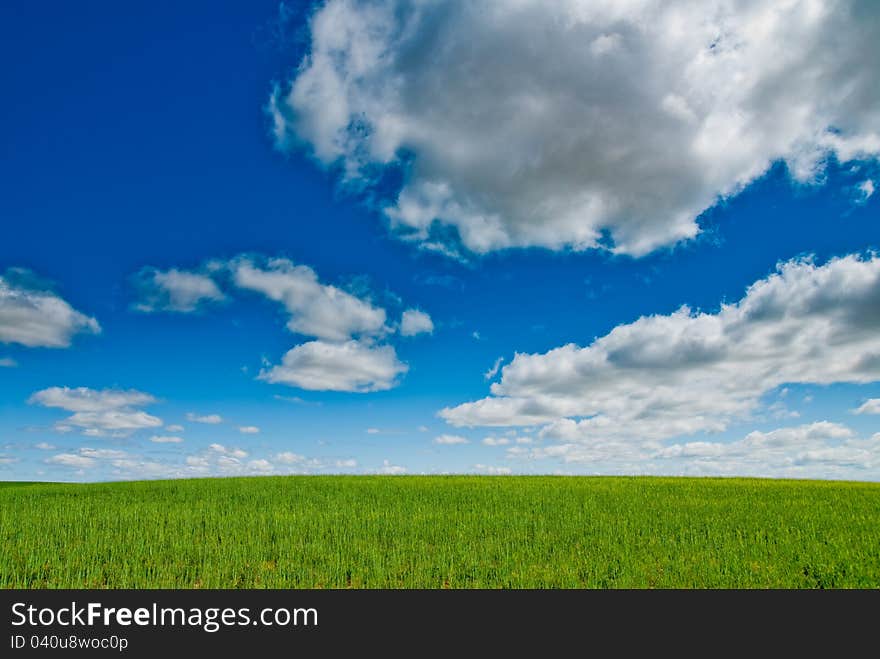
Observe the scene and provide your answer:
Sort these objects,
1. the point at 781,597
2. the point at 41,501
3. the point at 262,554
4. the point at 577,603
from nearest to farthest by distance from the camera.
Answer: the point at 577,603 < the point at 781,597 < the point at 262,554 < the point at 41,501

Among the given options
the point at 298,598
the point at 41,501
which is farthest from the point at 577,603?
the point at 41,501

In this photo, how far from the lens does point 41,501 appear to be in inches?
1043

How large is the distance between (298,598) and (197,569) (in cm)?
452

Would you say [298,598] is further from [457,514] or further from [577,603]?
[457,514]

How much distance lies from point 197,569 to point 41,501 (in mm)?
17881

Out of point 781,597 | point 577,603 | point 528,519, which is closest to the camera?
point 577,603

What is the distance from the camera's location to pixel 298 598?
10383 millimetres

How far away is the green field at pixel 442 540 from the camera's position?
12.8 m

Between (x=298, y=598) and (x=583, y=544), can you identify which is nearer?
(x=298, y=598)

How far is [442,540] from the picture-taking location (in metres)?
16.3

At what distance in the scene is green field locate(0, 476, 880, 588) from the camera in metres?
12.8

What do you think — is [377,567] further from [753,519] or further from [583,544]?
[753,519]

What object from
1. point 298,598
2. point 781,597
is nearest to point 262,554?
point 298,598

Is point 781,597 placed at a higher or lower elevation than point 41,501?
lower
